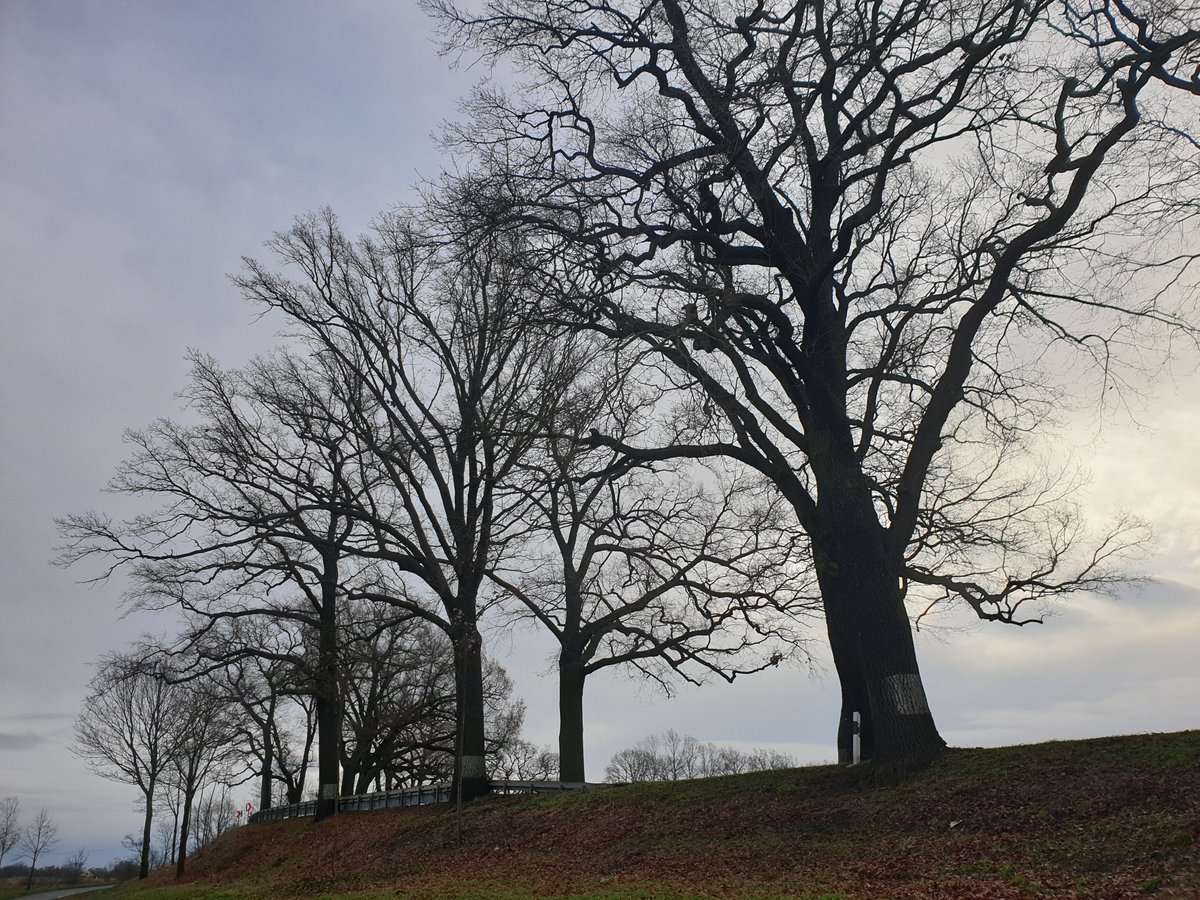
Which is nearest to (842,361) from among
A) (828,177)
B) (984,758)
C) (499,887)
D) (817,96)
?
(828,177)

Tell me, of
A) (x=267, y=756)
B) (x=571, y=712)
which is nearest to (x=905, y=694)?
(x=571, y=712)

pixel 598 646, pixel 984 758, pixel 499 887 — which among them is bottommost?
pixel 499 887

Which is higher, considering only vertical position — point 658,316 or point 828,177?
point 828,177

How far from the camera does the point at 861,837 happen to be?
1138 centimetres

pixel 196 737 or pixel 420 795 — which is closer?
pixel 420 795

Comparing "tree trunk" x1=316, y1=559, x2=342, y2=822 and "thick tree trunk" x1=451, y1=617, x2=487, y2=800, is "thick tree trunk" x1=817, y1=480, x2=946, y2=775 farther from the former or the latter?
"tree trunk" x1=316, y1=559, x2=342, y2=822

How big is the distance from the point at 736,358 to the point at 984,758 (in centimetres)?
686

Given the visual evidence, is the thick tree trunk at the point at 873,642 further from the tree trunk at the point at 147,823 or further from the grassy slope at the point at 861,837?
the tree trunk at the point at 147,823

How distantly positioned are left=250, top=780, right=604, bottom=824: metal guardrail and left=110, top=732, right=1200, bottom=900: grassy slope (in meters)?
3.06

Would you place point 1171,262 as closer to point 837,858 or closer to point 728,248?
point 728,248

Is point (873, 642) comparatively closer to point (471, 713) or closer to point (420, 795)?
point (471, 713)

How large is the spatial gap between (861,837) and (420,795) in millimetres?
16991

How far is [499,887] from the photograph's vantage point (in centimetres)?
1272

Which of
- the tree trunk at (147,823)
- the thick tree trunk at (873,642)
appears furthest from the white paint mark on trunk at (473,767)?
the tree trunk at (147,823)
